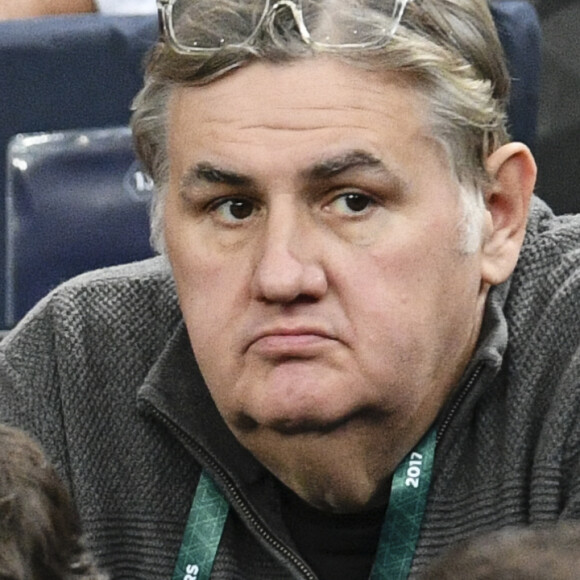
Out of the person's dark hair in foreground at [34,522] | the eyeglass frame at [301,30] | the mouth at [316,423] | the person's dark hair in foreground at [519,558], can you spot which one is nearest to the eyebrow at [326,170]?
the eyeglass frame at [301,30]

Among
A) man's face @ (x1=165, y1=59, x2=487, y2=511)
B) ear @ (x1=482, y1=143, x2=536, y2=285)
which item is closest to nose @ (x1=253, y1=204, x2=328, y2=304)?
man's face @ (x1=165, y1=59, x2=487, y2=511)

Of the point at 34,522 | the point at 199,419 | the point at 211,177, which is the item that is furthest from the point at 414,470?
the point at 34,522

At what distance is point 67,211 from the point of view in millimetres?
2412

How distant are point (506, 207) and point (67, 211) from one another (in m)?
0.90

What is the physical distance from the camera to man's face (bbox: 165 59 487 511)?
158 centimetres

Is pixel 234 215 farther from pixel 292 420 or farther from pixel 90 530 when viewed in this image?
pixel 90 530

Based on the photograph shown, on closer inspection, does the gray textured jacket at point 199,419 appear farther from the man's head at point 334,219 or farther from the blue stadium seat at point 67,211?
the blue stadium seat at point 67,211

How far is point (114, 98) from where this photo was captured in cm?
287

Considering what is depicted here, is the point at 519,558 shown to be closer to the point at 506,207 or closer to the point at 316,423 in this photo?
the point at 316,423

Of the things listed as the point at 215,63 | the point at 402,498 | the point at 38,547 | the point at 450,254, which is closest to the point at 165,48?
the point at 215,63

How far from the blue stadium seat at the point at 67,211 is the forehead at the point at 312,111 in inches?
29.2

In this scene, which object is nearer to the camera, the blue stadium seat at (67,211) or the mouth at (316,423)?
the mouth at (316,423)

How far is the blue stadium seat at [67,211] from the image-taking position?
2.38 metres

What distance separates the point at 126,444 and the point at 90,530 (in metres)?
0.11
